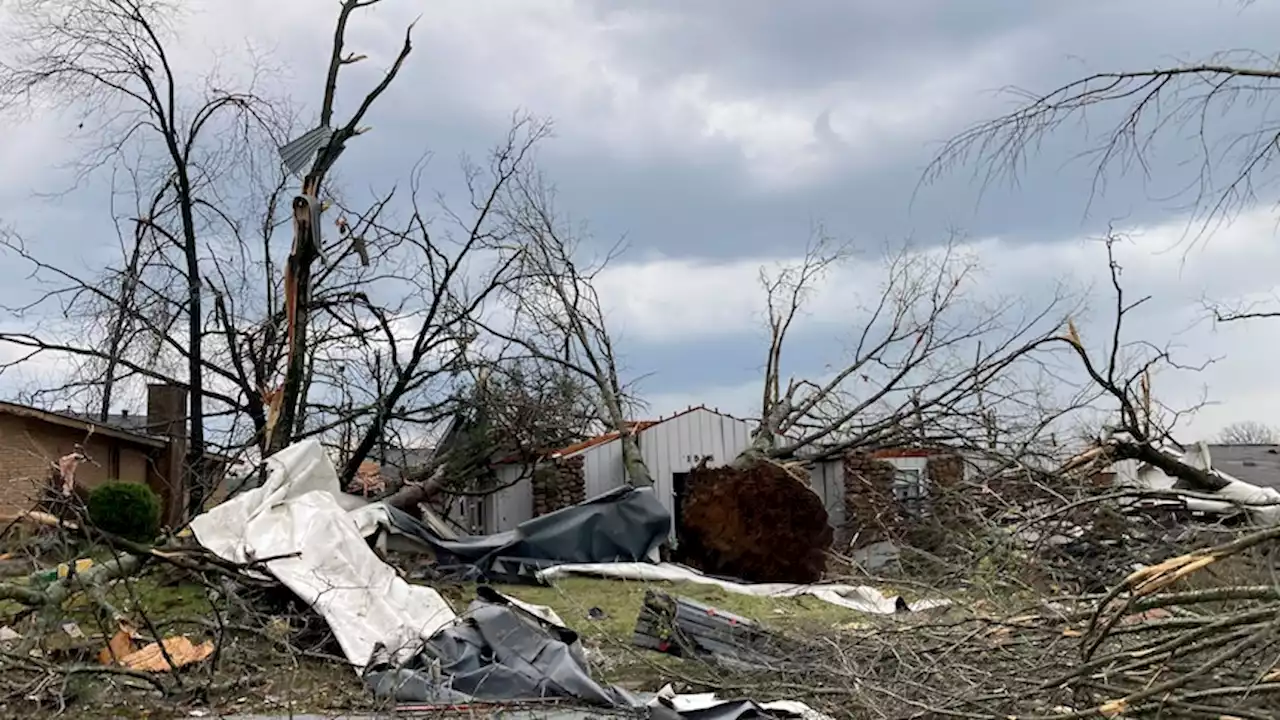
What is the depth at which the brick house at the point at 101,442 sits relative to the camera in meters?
13.3

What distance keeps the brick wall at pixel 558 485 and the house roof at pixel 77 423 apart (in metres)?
5.02

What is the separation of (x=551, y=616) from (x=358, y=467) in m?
6.18

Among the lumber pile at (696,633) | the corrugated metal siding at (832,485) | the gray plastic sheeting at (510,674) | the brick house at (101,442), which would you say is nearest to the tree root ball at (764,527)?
the corrugated metal siding at (832,485)

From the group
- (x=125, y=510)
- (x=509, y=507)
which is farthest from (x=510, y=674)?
(x=509, y=507)

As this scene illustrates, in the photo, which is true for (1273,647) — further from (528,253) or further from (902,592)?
(528,253)

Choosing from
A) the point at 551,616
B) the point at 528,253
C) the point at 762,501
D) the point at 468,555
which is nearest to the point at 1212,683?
the point at 551,616

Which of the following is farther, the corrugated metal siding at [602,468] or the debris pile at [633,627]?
the corrugated metal siding at [602,468]

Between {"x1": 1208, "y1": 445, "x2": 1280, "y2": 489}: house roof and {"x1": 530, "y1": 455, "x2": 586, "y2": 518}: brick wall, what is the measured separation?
21.9ft

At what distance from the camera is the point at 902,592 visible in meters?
8.63

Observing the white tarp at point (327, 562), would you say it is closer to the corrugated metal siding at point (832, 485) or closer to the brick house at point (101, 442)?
the brick house at point (101, 442)

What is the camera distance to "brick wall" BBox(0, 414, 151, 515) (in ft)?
42.8

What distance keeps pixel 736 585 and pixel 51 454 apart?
922cm

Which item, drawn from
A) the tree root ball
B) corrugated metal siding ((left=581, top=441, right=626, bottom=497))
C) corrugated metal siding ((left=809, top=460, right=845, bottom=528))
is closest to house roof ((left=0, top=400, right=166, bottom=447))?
corrugated metal siding ((left=581, top=441, right=626, bottom=497))

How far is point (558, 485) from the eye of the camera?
44.0 ft
